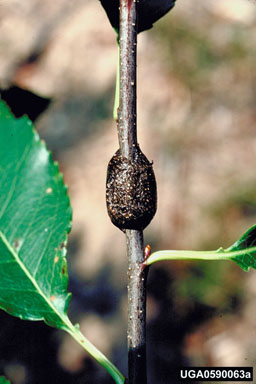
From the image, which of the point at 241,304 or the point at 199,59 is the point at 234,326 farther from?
the point at 199,59

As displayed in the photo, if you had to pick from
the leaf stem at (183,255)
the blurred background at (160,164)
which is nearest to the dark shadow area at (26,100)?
the leaf stem at (183,255)

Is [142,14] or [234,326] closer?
[142,14]

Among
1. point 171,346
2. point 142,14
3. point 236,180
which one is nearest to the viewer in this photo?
point 142,14

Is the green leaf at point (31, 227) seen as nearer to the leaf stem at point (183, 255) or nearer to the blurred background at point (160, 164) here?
the leaf stem at point (183, 255)

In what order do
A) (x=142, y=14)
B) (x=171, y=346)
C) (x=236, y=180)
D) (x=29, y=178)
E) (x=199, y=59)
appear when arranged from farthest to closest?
(x=199, y=59)
(x=236, y=180)
(x=171, y=346)
(x=142, y=14)
(x=29, y=178)

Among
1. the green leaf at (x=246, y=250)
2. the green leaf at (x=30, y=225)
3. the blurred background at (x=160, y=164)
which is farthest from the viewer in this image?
the blurred background at (x=160, y=164)

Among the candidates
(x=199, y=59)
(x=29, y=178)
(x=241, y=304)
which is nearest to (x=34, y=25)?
(x=199, y=59)
